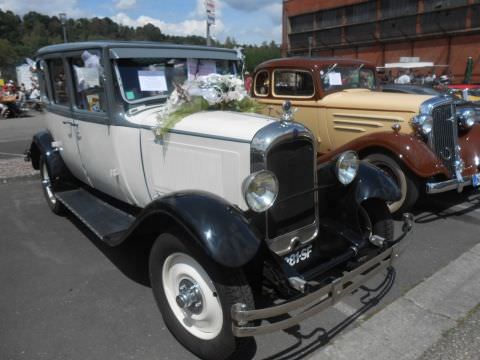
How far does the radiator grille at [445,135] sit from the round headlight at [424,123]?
10 centimetres

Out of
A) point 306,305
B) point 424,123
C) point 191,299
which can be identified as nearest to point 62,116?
point 191,299

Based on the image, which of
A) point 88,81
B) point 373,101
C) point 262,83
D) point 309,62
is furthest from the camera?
point 262,83

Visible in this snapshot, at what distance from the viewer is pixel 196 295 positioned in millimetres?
2365

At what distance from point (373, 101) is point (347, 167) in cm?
307

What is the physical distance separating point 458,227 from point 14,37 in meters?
75.0

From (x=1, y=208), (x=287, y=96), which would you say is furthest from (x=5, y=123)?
(x=287, y=96)

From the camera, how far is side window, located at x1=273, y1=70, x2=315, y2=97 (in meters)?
6.31

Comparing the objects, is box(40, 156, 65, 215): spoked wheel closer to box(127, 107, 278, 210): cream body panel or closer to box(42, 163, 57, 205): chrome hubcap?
box(42, 163, 57, 205): chrome hubcap

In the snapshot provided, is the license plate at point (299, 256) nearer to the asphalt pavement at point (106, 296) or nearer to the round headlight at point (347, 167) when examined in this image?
the asphalt pavement at point (106, 296)

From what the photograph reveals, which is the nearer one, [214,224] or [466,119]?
[214,224]

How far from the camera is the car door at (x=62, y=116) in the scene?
13.5 feet

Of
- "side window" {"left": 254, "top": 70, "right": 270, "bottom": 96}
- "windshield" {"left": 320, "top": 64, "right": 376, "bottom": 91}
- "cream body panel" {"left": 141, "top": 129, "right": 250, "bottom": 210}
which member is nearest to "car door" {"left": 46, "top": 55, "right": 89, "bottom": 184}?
"cream body panel" {"left": 141, "top": 129, "right": 250, "bottom": 210}

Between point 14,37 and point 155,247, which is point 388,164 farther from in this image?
point 14,37

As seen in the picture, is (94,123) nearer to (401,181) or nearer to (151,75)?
(151,75)
